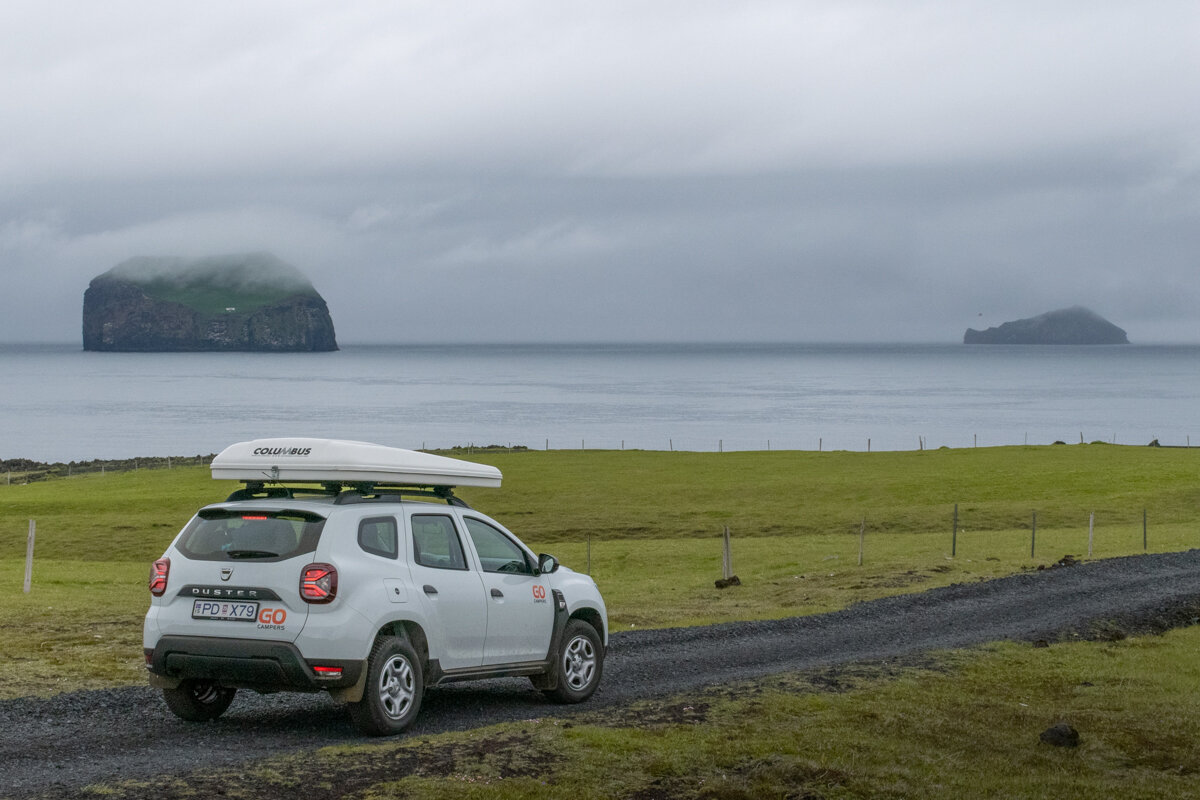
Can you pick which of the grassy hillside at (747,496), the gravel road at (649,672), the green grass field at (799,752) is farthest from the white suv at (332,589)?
the grassy hillside at (747,496)

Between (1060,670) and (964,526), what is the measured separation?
113ft

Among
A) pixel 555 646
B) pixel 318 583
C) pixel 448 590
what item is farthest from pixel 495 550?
pixel 318 583

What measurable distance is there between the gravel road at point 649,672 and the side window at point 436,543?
1703 mm

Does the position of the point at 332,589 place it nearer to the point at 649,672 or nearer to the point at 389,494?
the point at 389,494

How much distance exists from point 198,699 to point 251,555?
2.21 metres

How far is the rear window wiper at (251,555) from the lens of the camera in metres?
11.4

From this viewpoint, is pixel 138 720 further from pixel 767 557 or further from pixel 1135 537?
pixel 1135 537

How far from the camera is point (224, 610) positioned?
450 inches

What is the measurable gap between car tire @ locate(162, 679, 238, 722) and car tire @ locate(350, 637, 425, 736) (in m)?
1.71

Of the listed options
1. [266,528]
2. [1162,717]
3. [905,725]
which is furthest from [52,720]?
[1162,717]

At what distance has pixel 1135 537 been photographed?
43062 mm

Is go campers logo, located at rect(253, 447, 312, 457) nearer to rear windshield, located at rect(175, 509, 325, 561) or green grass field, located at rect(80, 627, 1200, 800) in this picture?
rear windshield, located at rect(175, 509, 325, 561)

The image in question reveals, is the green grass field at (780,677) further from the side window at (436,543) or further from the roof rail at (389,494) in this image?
the roof rail at (389,494)

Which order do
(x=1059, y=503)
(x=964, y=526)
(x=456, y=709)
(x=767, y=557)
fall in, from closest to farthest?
(x=456, y=709) < (x=767, y=557) < (x=964, y=526) < (x=1059, y=503)
